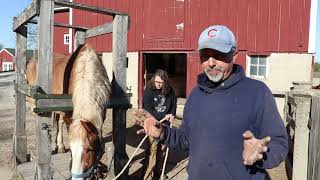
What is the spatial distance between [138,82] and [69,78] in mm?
9077

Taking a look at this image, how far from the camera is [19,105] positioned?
6.48 meters

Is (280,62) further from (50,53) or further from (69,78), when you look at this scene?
(50,53)

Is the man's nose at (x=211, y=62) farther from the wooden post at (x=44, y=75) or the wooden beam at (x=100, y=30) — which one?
the wooden beam at (x=100, y=30)

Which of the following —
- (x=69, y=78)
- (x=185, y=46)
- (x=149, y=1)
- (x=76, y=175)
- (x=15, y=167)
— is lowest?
(x=15, y=167)

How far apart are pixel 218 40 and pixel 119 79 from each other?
9.77 ft

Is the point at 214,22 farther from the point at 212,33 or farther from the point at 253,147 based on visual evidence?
the point at 253,147

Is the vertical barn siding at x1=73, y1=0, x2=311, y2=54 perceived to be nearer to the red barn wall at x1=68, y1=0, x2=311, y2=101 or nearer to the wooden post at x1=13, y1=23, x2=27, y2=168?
the red barn wall at x1=68, y1=0, x2=311, y2=101

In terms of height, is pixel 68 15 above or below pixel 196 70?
above

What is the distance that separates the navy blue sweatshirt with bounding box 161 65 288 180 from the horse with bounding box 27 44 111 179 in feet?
4.90

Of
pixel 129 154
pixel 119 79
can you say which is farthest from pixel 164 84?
pixel 129 154

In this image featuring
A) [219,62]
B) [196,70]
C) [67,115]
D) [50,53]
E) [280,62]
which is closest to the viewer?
[219,62]

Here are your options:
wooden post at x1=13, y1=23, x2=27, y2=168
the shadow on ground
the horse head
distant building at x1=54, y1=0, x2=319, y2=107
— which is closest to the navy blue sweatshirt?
the horse head

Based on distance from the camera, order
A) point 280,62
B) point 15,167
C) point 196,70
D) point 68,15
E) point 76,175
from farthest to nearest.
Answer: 1. point 68,15
2. point 196,70
3. point 280,62
4. point 15,167
5. point 76,175

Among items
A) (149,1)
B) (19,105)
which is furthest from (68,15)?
(19,105)
